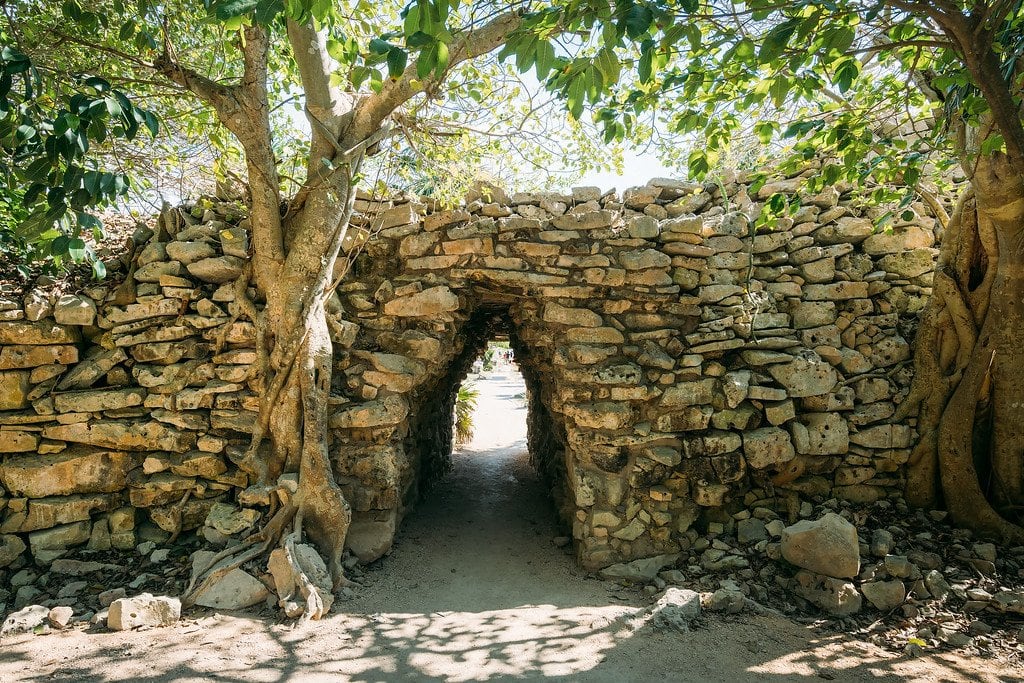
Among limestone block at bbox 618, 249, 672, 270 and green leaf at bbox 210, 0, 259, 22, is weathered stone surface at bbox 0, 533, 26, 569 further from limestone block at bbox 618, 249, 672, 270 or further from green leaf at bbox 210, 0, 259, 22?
limestone block at bbox 618, 249, 672, 270

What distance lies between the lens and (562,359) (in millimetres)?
4242

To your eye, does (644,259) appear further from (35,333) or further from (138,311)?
(35,333)

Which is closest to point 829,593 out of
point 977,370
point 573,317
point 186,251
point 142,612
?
point 977,370

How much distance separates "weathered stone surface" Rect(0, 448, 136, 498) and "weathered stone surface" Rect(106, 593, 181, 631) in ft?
3.58

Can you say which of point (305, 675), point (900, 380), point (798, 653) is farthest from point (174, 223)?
point (900, 380)

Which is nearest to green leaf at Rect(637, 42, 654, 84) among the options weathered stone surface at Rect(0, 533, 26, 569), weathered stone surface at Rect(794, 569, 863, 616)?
weathered stone surface at Rect(794, 569, 863, 616)

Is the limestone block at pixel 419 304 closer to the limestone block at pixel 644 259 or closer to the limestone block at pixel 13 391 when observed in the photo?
the limestone block at pixel 644 259

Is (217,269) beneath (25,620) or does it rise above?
above

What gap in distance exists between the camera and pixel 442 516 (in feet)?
Result: 17.0

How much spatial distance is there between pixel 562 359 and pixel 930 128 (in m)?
→ 3.02

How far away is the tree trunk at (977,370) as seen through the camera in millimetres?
3475

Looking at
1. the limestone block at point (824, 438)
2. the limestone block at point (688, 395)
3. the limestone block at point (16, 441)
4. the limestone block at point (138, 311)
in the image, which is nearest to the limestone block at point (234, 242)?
the limestone block at point (138, 311)

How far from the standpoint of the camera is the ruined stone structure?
3746 millimetres

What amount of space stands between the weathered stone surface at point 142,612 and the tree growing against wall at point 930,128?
364 centimetres
